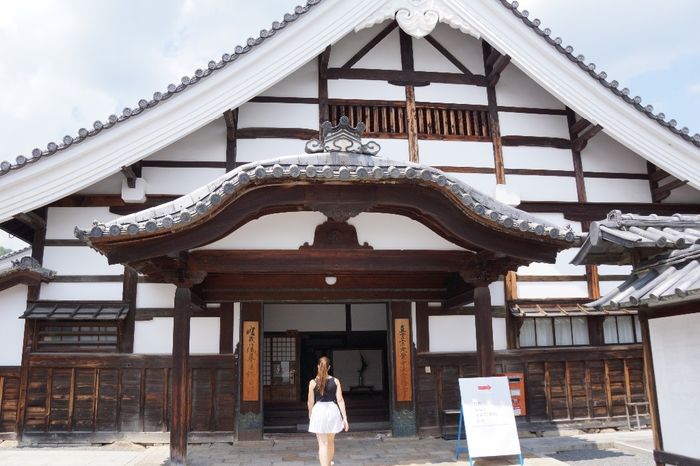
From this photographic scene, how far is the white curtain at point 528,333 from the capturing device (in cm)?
1048

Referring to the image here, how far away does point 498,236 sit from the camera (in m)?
7.46

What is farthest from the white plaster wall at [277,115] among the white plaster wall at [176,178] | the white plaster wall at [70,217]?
the white plaster wall at [70,217]

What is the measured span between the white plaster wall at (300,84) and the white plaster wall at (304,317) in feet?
22.2

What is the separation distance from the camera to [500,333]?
10.4 meters

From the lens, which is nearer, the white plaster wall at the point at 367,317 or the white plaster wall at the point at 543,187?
the white plaster wall at the point at 543,187

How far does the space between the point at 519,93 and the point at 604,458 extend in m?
6.94

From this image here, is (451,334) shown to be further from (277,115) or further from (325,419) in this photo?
(277,115)

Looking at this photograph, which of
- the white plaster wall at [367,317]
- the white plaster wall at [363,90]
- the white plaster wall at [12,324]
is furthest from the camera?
the white plaster wall at [367,317]

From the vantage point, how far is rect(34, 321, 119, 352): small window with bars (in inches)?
375

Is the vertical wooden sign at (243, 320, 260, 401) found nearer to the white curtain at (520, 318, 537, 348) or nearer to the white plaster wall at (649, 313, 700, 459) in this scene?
the white curtain at (520, 318, 537, 348)

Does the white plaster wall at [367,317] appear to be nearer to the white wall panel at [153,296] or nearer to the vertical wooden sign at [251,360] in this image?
the vertical wooden sign at [251,360]

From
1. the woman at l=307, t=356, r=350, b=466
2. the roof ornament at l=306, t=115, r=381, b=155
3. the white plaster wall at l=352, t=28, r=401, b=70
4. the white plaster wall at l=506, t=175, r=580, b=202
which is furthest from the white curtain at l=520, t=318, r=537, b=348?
the white plaster wall at l=352, t=28, r=401, b=70

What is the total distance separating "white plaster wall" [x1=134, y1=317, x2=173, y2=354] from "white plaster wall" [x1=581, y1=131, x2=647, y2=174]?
8.65m

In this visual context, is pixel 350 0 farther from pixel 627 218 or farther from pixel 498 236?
pixel 627 218
